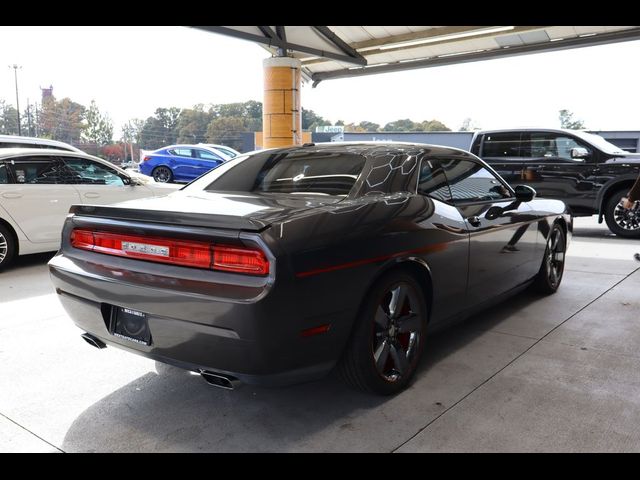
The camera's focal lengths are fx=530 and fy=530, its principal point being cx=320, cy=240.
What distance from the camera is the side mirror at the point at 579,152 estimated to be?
28.9 feet

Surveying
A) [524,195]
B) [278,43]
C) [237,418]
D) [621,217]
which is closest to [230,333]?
[237,418]

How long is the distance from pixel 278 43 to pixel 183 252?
38.9 ft

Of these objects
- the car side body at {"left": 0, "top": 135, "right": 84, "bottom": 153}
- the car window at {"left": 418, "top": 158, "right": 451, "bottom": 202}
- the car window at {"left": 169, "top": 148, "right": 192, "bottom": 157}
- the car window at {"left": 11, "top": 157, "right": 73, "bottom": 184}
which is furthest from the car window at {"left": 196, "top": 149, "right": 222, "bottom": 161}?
the car window at {"left": 418, "top": 158, "right": 451, "bottom": 202}

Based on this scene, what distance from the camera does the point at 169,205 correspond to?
278 centimetres

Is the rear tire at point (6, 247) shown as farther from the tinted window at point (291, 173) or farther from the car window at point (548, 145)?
the car window at point (548, 145)

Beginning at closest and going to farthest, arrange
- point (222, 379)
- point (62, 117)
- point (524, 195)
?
1. point (222, 379)
2. point (524, 195)
3. point (62, 117)

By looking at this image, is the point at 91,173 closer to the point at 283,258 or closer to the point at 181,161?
the point at 283,258

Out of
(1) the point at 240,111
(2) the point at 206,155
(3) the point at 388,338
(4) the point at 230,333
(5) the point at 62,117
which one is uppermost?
(1) the point at 240,111

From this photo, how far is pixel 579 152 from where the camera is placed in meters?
8.86

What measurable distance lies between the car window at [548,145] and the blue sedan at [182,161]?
12.4 m

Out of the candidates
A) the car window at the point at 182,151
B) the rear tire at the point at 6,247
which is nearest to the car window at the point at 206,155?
the car window at the point at 182,151

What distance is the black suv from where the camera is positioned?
8586 millimetres
